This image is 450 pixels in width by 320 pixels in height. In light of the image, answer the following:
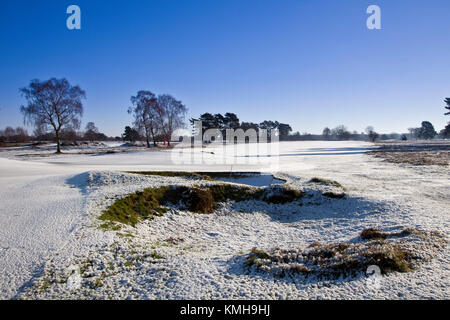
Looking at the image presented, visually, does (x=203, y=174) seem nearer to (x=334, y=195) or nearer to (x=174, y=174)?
(x=174, y=174)

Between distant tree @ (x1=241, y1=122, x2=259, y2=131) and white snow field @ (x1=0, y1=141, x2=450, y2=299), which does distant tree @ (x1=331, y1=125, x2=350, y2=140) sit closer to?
distant tree @ (x1=241, y1=122, x2=259, y2=131)

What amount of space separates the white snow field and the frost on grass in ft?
0.75

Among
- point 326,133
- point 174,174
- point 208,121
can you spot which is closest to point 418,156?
point 174,174

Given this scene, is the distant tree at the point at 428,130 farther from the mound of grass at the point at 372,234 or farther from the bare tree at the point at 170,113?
the mound of grass at the point at 372,234

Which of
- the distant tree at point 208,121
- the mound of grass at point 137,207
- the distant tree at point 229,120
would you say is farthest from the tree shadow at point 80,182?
the distant tree at point 229,120

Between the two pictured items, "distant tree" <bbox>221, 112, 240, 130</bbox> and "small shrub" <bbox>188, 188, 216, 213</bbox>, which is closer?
"small shrub" <bbox>188, 188, 216, 213</bbox>

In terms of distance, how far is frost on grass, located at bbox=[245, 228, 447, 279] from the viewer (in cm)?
485

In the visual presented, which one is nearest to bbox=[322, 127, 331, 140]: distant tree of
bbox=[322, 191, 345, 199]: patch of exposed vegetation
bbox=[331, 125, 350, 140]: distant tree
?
bbox=[331, 125, 350, 140]: distant tree

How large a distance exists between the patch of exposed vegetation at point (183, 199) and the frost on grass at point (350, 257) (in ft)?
16.2

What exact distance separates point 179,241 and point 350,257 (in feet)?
15.7

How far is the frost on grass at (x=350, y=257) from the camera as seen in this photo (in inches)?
191

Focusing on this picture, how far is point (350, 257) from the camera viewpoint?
5219 mm
